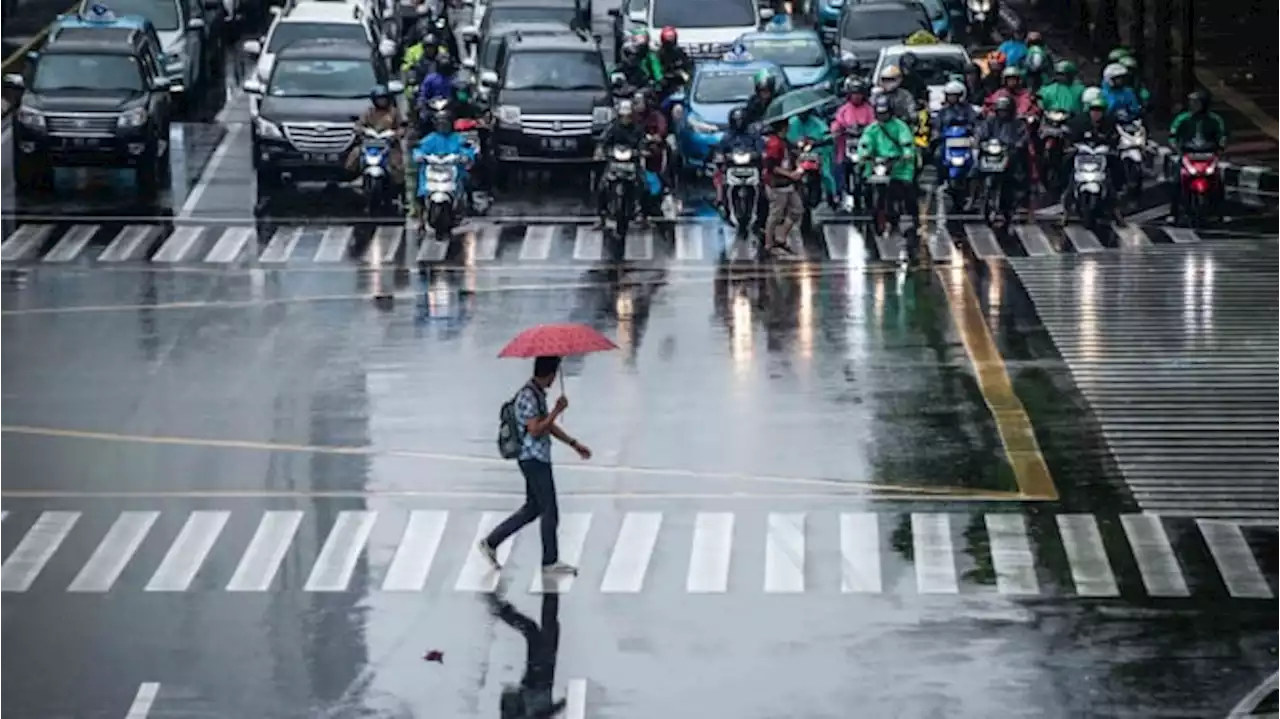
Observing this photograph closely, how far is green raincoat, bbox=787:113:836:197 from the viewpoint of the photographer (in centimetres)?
3769

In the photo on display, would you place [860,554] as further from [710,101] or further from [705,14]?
[705,14]

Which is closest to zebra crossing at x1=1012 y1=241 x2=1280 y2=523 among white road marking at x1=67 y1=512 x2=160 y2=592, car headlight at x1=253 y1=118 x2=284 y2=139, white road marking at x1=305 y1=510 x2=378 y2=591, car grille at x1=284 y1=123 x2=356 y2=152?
white road marking at x1=305 y1=510 x2=378 y2=591

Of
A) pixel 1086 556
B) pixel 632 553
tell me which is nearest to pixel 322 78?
Answer: pixel 632 553

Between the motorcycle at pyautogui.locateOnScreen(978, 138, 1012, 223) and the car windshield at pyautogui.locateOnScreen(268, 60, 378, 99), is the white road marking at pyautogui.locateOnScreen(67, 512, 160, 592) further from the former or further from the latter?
the car windshield at pyautogui.locateOnScreen(268, 60, 378, 99)

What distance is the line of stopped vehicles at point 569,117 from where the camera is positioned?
3672 cm

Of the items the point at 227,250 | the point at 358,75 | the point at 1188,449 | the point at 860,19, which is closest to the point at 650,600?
the point at 1188,449

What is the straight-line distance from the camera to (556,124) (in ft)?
135

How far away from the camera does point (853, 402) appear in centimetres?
2664

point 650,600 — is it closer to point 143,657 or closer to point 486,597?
point 486,597

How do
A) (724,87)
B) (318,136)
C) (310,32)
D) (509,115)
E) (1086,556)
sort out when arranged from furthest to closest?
1. (310,32)
2. (724,87)
3. (509,115)
4. (318,136)
5. (1086,556)

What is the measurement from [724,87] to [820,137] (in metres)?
4.46

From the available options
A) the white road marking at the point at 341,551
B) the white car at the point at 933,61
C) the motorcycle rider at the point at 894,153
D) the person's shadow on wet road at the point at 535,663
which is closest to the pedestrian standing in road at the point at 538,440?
the person's shadow on wet road at the point at 535,663

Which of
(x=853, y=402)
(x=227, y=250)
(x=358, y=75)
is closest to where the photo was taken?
(x=853, y=402)

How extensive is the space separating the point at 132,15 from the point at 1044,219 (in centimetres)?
1760
